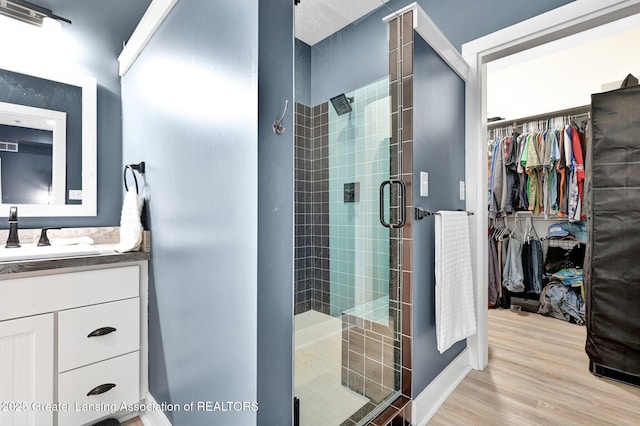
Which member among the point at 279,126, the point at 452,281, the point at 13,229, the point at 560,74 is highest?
the point at 560,74

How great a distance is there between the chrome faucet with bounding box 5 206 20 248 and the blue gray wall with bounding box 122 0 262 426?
0.69 metres

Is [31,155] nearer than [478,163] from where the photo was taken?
A: Yes

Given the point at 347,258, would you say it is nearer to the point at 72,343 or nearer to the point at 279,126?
the point at 279,126

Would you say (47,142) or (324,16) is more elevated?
(324,16)

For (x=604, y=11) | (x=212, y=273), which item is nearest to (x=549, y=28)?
(x=604, y=11)

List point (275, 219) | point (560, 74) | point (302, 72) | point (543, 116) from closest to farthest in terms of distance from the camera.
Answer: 1. point (275, 219)
2. point (302, 72)
3. point (560, 74)
4. point (543, 116)

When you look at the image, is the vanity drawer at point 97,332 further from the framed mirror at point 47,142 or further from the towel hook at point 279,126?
the towel hook at point 279,126

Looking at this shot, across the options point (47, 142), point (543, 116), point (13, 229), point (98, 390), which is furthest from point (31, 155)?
point (543, 116)

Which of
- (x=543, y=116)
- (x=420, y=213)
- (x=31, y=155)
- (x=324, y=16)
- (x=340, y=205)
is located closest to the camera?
(x=324, y=16)

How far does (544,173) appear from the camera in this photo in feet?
10.6

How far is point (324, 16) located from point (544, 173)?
319 cm

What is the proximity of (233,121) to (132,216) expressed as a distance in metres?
0.98

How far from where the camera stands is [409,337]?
149cm

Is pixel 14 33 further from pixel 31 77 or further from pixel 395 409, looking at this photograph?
pixel 395 409
